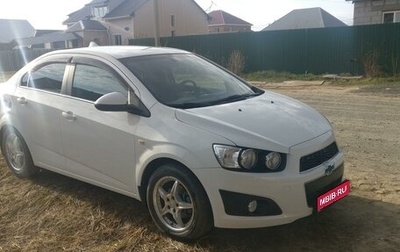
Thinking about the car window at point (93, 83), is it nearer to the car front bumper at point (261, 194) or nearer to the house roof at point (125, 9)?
the car front bumper at point (261, 194)

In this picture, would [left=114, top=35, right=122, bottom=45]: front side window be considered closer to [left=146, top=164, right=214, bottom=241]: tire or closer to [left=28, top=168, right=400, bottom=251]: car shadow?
[left=28, top=168, right=400, bottom=251]: car shadow

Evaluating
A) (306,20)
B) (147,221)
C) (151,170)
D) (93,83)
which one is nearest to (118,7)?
(306,20)

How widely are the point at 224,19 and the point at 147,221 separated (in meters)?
61.2

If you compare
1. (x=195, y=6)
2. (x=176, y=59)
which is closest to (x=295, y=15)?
(x=195, y=6)

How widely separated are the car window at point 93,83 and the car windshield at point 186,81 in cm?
19

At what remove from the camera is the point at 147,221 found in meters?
4.01

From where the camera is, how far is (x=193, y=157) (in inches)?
130

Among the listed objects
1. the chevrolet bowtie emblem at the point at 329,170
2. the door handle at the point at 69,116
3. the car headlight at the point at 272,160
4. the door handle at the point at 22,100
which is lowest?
the chevrolet bowtie emblem at the point at 329,170

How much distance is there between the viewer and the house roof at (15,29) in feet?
261

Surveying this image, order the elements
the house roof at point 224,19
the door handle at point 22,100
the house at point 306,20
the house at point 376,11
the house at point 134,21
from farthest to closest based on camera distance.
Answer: the house roof at point 224,19
the house at point 306,20
the house at point 134,21
the house at point 376,11
the door handle at point 22,100

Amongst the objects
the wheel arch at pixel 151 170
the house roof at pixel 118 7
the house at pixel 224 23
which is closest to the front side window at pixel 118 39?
the house roof at pixel 118 7

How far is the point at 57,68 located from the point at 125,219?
1.84m

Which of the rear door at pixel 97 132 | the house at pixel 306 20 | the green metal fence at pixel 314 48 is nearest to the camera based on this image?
the rear door at pixel 97 132

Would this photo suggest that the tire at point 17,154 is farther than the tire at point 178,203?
Yes
